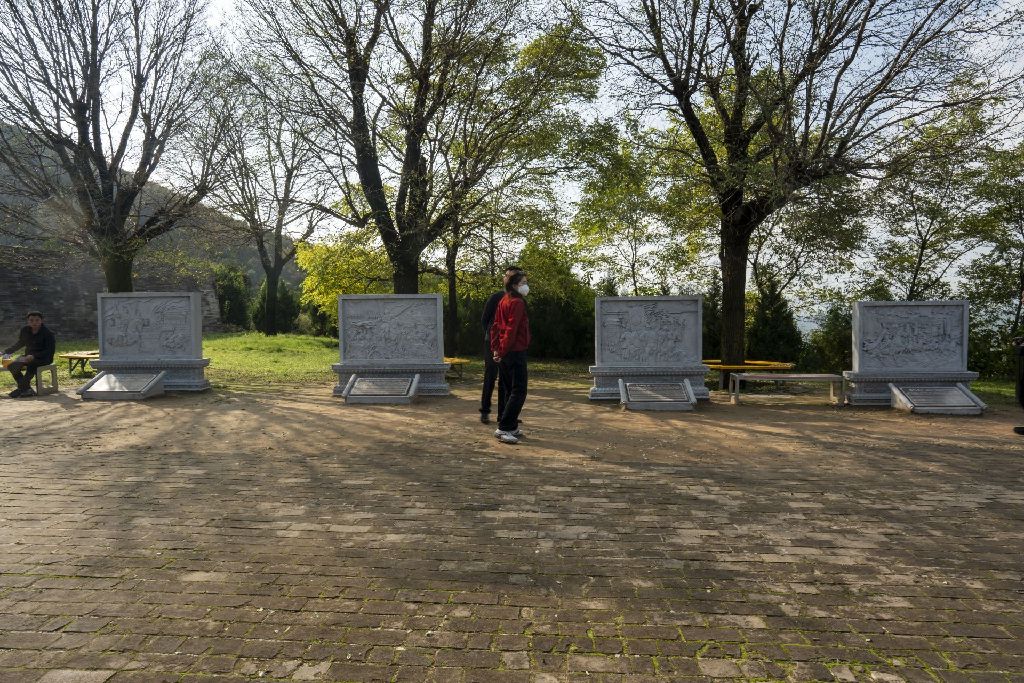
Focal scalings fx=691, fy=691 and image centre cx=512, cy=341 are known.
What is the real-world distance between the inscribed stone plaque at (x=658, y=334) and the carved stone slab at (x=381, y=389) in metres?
3.27

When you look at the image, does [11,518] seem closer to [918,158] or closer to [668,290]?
[918,158]

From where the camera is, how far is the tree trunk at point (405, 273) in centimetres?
1531

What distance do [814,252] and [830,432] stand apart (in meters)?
6.82

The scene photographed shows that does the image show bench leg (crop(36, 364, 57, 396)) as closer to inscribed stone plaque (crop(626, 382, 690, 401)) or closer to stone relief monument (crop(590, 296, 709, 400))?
stone relief monument (crop(590, 296, 709, 400))

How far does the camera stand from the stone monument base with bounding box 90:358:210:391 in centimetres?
1250

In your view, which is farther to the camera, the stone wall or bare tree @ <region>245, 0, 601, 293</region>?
the stone wall

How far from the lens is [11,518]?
4730mm

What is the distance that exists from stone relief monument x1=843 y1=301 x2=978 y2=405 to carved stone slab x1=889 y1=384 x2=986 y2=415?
0.38 m

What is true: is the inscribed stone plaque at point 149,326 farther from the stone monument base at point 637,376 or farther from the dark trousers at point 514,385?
the dark trousers at point 514,385

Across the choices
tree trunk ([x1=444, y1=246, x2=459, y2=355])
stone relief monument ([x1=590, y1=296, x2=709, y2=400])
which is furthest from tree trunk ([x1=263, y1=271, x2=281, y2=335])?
stone relief monument ([x1=590, y1=296, x2=709, y2=400])

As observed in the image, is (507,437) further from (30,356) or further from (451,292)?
(451,292)

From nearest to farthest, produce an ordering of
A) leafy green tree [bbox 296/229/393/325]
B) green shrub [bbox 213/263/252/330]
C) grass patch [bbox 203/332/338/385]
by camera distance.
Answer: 1. grass patch [bbox 203/332/338/385]
2. leafy green tree [bbox 296/229/393/325]
3. green shrub [bbox 213/263/252/330]

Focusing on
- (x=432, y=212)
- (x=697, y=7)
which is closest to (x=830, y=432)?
(x=697, y=7)

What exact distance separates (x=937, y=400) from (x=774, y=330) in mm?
7808
